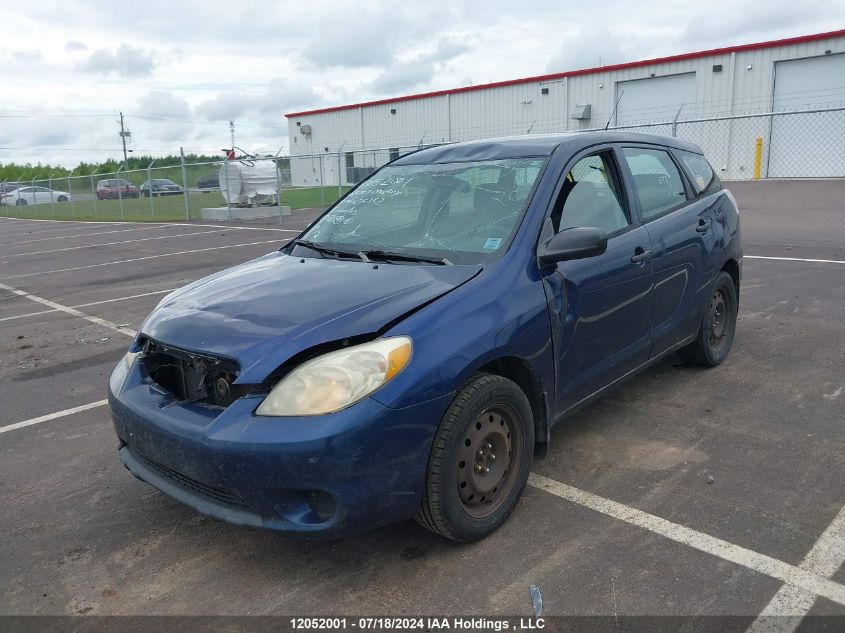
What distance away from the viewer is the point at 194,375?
2957mm

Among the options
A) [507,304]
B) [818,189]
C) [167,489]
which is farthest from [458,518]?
[818,189]

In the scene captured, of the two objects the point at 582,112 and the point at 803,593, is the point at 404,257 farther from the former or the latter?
the point at 582,112

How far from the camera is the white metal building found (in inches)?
947

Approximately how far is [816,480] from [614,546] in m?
1.24

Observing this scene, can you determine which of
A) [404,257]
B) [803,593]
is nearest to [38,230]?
[404,257]

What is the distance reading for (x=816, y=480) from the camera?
3.47 metres

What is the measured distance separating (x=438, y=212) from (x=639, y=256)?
1161 mm

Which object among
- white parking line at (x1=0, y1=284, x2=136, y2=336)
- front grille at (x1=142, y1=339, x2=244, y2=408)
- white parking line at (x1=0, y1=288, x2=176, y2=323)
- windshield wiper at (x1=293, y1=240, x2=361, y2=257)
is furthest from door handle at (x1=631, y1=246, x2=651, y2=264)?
white parking line at (x1=0, y1=288, x2=176, y2=323)

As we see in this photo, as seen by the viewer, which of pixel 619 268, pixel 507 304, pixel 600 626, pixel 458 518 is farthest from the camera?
pixel 619 268

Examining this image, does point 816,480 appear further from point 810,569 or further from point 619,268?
point 619,268

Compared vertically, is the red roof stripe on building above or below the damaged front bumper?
above

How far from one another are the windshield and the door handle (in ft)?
2.48

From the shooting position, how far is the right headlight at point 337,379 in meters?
2.60

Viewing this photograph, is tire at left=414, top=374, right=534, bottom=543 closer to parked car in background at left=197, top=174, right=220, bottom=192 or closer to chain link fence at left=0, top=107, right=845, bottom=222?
chain link fence at left=0, top=107, right=845, bottom=222
